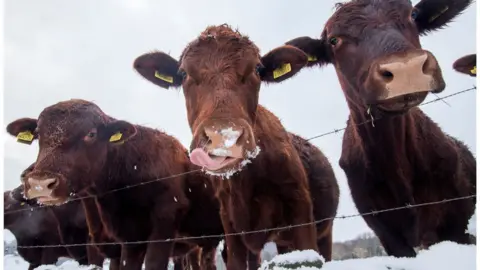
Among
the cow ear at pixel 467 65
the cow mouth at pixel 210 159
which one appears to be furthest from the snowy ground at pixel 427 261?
the cow ear at pixel 467 65

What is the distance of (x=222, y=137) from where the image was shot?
10.9 feet

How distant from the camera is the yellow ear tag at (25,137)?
6914 mm

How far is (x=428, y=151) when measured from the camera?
442 cm

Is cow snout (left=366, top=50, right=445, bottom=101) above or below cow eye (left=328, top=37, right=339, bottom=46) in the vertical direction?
below

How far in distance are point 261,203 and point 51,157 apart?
2.35 meters

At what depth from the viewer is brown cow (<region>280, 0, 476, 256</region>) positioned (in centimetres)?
404

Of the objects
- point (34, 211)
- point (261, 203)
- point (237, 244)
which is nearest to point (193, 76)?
point (261, 203)

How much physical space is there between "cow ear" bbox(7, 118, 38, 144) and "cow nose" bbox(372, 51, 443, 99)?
511cm

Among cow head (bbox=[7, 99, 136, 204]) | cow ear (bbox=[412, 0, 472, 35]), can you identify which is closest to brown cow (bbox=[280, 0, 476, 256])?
cow ear (bbox=[412, 0, 472, 35])

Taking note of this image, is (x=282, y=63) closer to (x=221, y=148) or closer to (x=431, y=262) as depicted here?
(x=221, y=148)

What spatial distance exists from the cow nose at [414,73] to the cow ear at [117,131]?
3.70 m

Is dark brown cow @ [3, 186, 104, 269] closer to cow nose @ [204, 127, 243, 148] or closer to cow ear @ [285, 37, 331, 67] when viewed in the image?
cow ear @ [285, 37, 331, 67]

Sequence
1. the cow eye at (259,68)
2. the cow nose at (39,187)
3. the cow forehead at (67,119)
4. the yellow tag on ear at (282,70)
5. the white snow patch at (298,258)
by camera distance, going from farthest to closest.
→ 1. the cow forehead at (67,119)
2. the cow nose at (39,187)
3. the yellow tag on ear at (282,70)
4. the cow eye at (259,68)
5. the white snow patch at (298,258)

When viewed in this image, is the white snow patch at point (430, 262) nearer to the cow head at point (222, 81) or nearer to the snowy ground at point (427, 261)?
the snowy ground at point (427, 261)
